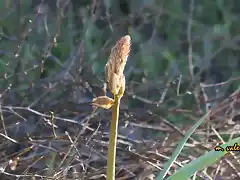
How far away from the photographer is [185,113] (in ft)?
A: 7.02

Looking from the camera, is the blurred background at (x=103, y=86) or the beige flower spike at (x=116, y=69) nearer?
the beige flower spike at (x=116, y=69)

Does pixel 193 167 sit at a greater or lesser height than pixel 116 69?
lesser

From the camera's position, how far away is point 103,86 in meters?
2.01

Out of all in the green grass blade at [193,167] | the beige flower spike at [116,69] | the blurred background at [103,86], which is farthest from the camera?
the blurred background at [103,86]

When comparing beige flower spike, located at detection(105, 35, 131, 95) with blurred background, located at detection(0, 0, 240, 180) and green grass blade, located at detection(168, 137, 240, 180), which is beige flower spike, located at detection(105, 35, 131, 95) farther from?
blurred background, located at detection(0, 0, 240, 180)

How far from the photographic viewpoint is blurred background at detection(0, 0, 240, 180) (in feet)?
5.57

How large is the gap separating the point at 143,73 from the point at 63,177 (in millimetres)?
1048

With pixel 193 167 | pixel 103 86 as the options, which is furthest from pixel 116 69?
pixel 103 86

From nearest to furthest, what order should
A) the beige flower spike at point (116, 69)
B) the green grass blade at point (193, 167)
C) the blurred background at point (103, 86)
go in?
the beige flower spike at point (116, 69) < the green grass blade at point (193, 167) < the blurred background at point (103, 86)

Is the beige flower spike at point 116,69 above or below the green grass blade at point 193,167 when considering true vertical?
above

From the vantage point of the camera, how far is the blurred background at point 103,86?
5.57 feet

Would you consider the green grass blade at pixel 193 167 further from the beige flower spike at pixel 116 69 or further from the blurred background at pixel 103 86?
the blurred background at pixel 103 86

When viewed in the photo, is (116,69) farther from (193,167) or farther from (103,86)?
(103,86)

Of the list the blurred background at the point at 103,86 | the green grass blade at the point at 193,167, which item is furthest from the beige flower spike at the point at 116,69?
the blurred background at the point at 103,86
